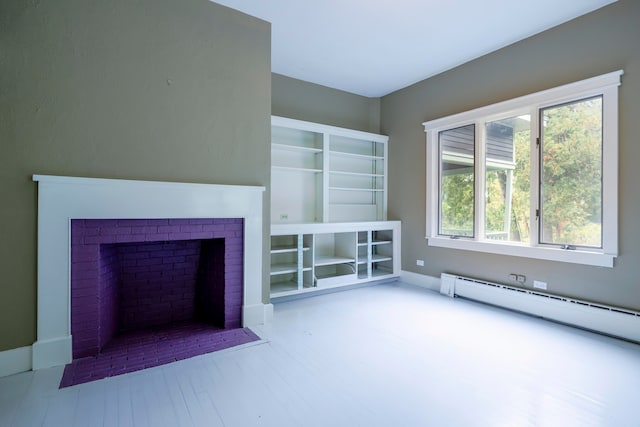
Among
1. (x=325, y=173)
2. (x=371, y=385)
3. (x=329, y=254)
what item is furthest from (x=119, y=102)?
(x=329, y=254)

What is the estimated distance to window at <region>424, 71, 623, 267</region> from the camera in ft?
10.2

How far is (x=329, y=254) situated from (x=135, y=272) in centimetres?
279

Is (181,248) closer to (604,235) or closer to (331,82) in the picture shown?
(331,82)

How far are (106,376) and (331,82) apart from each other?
447cm

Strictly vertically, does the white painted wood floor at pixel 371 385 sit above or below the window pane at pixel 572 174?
below

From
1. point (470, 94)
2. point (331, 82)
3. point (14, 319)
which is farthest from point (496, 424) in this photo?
point (331, 82)

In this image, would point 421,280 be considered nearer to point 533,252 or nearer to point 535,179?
point 533,252

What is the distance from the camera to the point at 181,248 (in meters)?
3.36

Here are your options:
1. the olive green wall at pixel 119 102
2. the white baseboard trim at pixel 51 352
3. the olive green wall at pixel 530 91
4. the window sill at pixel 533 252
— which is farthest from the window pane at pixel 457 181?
the white baseboard trim at pixel 51 352

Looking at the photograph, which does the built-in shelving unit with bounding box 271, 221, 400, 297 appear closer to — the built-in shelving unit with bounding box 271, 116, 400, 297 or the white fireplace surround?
the built-in shelving unit with bounding box 271, 116, 400, 297

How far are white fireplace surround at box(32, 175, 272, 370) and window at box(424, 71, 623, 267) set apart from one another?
325 centimetres

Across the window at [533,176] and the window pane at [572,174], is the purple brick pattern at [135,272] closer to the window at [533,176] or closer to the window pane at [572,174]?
the window at [533,176]

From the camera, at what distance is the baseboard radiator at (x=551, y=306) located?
2936 mm

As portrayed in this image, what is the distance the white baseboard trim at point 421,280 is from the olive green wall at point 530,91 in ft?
0.28
